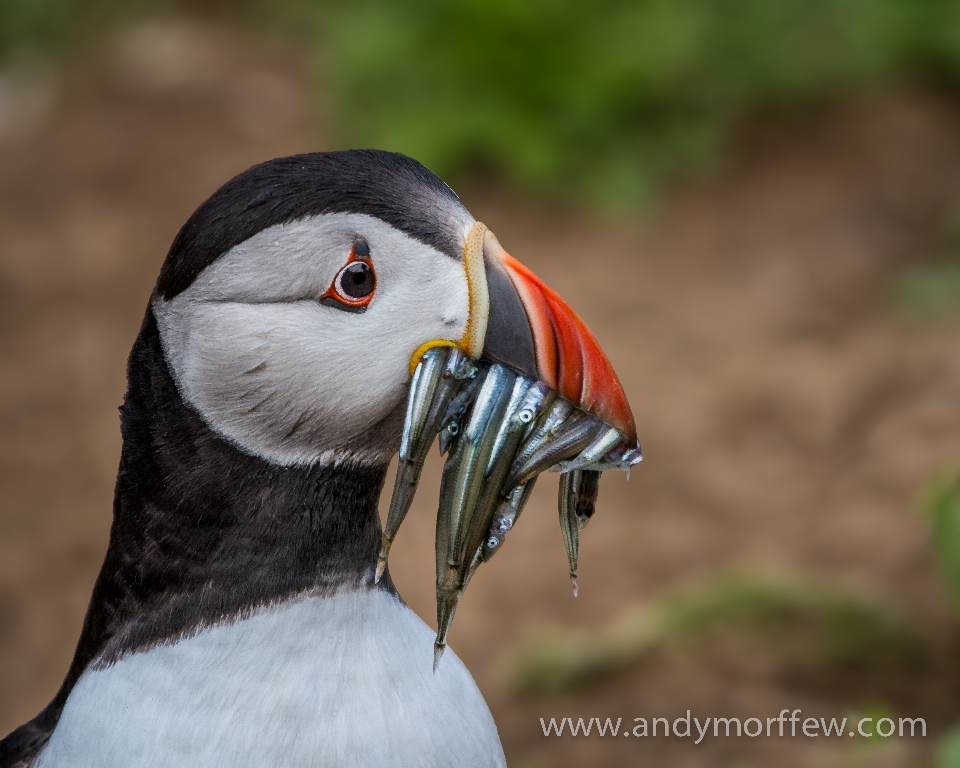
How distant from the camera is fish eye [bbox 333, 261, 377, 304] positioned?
1984 millimetres

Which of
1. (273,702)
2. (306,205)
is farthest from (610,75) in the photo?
(273,702)

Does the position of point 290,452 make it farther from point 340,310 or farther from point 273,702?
point 273,702

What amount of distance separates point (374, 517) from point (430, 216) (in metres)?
0.61

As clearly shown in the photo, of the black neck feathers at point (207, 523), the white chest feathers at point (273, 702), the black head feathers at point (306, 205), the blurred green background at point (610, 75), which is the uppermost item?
the blurred green background at point (610, 75)

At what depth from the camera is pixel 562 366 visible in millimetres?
1979

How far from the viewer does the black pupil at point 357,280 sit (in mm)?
1986

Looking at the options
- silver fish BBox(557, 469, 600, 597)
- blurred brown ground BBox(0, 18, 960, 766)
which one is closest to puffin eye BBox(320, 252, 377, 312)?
silver fish BBox(557, 469, 600, 597)

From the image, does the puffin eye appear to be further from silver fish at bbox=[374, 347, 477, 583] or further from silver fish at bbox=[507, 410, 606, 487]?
silver fish at bbox=[507, 410, 606, 487]

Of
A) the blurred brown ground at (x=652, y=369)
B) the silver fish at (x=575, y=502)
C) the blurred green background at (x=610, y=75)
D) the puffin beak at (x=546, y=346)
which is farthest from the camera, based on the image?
the blurred green background at (x=610, y=75)

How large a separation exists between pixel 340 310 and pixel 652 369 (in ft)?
13.1

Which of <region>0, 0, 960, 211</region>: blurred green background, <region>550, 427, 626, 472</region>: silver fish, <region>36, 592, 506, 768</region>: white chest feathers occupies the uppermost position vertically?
<region>0, 0, 960, 211</region>: blurred green background

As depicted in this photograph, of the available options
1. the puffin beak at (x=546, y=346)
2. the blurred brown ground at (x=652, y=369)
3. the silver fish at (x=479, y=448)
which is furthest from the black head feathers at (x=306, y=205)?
the blurred brown ground at (x=652, y=369)

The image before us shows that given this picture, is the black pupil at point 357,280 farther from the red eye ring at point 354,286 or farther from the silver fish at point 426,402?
the silver fish at point 426,402

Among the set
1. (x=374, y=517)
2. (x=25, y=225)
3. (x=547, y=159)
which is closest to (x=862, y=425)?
(x=547, y=159)
